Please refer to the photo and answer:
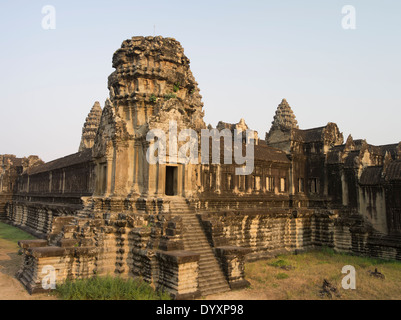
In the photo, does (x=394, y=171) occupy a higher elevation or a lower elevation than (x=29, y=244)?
higher

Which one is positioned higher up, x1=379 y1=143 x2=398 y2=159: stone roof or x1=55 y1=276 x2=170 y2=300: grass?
x1=379 y1=143 x2=398 y2=159: stone roof

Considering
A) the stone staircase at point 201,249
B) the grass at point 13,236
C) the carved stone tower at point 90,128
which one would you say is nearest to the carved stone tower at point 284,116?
the carved stone tower at point 90,128

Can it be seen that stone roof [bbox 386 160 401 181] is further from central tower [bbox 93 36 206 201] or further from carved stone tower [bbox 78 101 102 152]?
carved stone tower [bbox 78 101 102 152]

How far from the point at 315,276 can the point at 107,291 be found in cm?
941

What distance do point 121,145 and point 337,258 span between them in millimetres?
13877

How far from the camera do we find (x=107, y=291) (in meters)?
10.8

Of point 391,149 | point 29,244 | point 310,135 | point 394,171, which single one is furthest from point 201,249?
point 391,149

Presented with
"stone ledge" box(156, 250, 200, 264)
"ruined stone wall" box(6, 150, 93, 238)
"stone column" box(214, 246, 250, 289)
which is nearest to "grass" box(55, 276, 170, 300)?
"stone ledge" box(156, 250, 200, 264)

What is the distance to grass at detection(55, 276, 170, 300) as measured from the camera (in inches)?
421

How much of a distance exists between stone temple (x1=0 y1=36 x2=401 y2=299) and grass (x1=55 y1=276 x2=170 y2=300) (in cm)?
60

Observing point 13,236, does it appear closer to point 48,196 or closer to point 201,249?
point 48,196

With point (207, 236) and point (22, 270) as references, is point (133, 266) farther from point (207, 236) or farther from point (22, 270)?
point (22, 270)

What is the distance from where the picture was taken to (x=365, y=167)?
856 inches

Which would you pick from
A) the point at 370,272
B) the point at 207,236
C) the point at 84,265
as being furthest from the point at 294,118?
the point at 84,265
